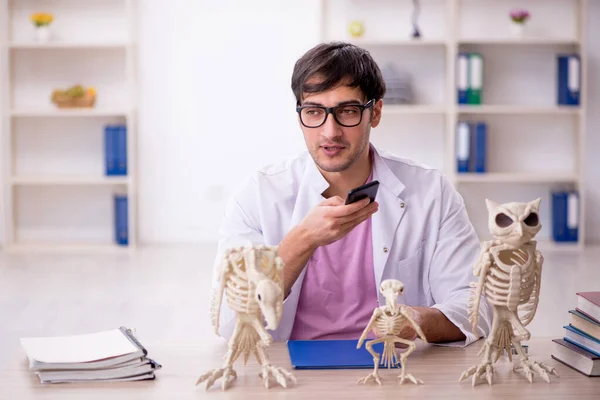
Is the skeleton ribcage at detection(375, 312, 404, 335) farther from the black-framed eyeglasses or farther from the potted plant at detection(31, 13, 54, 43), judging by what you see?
the potted plant at detection(31, 13, 54, 43)

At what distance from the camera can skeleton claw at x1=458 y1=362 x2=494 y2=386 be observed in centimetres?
150

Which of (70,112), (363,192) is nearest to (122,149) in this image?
(70,112)

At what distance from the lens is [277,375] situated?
4.86 feet

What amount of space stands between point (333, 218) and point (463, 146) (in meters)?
3.74

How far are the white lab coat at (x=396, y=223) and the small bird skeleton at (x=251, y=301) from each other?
1.65 feet

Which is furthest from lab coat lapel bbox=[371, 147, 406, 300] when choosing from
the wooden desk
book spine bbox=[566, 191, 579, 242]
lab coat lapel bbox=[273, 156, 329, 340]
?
book spine bbox=[566, 191, 579, 242]

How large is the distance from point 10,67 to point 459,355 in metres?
4.66

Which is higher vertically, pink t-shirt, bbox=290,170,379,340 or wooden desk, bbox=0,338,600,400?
pink t-shirt, bbox=290,170,379,340

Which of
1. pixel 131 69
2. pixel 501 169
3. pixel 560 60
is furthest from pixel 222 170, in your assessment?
pixel 560 60

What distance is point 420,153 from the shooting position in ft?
18.6

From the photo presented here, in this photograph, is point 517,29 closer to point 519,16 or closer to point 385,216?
point 519,16

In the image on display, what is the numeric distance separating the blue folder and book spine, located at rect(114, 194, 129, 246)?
3.95 meters

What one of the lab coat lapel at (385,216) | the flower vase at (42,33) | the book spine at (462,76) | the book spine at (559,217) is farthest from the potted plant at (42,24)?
the lab coat lapel at (385,216)

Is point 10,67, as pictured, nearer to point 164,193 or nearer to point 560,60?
point 164,193
